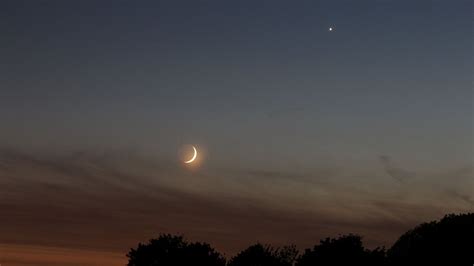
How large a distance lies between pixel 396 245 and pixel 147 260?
4287 cm

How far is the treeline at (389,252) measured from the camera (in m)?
106

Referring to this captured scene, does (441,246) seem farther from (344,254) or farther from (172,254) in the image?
(172,254)

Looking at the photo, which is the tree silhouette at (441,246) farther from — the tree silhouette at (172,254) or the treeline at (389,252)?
the tree silhouette at (172,254)

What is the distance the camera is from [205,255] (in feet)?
416

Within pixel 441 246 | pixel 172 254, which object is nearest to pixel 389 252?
pixel 441 246

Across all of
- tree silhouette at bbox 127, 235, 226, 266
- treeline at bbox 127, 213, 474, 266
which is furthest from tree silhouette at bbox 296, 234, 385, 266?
tree silhouette at bbox 127, 235, 226, 266

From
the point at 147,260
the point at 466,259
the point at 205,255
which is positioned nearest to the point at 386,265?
the point at 466,259

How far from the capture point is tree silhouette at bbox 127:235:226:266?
416 ft

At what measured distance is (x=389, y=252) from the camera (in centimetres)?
11700

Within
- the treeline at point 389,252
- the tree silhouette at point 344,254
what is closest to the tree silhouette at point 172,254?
the treeline at point 389,252

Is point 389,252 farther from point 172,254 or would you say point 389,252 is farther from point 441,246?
point 172,254

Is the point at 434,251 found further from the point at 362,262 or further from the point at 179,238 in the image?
the point at 179,238

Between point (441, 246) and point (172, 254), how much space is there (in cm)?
4655

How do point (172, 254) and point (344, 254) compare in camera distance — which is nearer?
point (344, 254)
